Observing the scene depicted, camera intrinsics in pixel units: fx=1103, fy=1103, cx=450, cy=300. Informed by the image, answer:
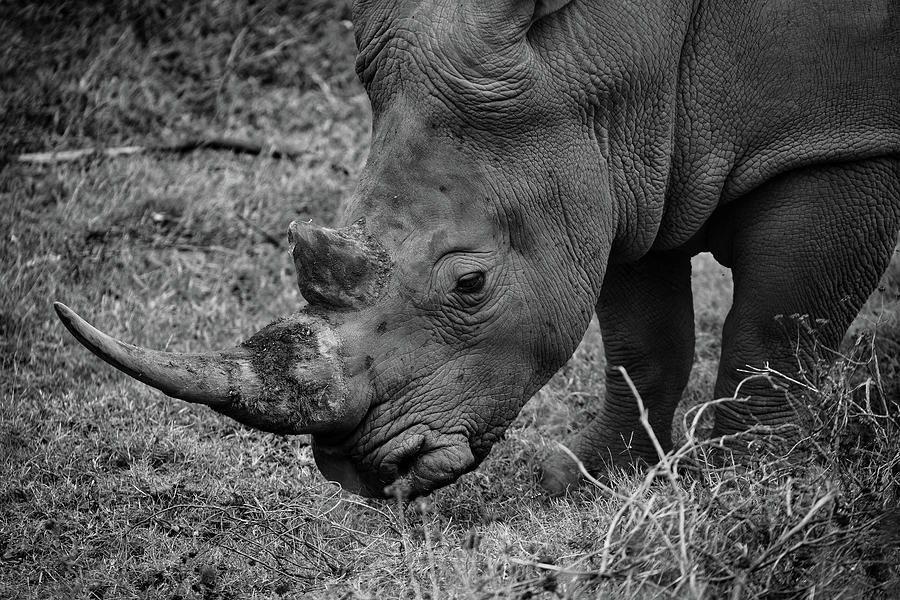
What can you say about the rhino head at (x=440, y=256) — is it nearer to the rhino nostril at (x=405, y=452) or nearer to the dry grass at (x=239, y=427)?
the rhino nostril at (x=405, y=452)

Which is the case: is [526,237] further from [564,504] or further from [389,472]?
[564,504]

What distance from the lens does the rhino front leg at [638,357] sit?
5.46m

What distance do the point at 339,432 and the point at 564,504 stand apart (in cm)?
130

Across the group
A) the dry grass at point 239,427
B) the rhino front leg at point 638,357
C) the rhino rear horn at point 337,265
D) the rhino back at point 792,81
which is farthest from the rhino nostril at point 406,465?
the rhino back at point 792,81

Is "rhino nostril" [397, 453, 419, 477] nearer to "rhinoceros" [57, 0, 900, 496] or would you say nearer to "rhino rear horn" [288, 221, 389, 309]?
"rhinoceros" [57, 0, 900, 496]

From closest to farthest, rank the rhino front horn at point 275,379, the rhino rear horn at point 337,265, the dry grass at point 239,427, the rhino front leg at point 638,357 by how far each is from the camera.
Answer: the dry grass at point 239,427 < the rhino front horn at point 275,379 < the rhino rear horn at point 337,265 < the rhino front leg at point 638,357

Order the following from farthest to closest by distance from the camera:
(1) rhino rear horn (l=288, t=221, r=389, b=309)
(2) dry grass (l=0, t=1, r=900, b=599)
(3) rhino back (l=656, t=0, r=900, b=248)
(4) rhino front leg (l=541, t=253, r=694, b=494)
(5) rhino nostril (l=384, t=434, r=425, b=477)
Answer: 1. (4) rhino front leg (l=541, t=253, r=694, b=494)
2. (3) rhino back (l=656, t=0, r=900, b=248)
3. (5) rhino nostril (l=384, t=434, r=425, b=477)
4. (1) rhino rear horn (l=288, t=221, r=389, b=309)
5. (2) dry grass (l=0, t=1, r=900, b=599)

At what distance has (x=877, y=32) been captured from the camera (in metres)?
4.41

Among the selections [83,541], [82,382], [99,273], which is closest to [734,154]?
[83,541]

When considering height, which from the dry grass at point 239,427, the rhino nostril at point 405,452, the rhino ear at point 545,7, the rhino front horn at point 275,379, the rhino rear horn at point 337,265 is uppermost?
the rhino ear at point 545,7

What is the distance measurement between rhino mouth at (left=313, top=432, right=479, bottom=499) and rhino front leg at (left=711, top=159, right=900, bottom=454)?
1.24 m

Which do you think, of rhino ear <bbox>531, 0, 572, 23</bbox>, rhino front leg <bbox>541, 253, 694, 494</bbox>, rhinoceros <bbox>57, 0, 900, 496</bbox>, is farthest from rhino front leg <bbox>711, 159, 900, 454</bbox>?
rhino ear <bbox>531, 0, 572, 23</bbox>

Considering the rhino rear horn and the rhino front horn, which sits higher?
the rhino rear horn

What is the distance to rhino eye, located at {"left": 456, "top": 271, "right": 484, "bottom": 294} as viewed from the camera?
4.09 metres
